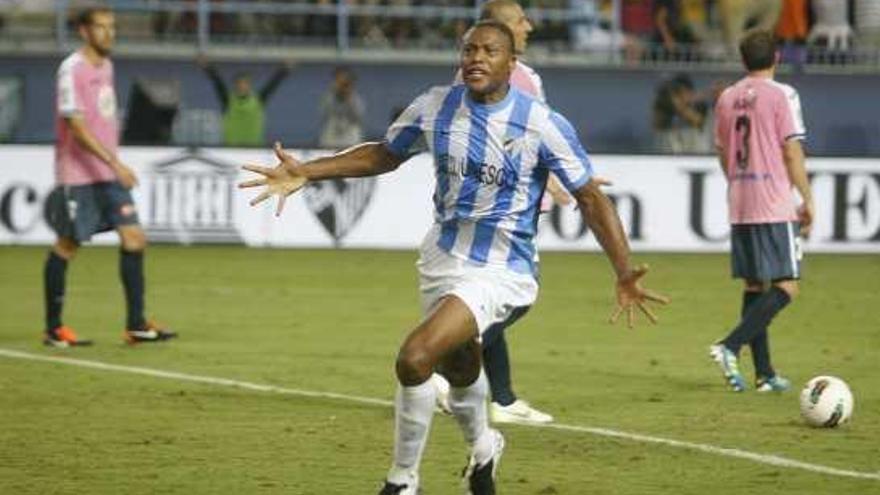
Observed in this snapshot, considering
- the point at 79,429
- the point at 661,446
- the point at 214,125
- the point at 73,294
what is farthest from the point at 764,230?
the point at 214,125

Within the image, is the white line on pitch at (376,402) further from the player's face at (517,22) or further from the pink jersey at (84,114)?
the player's face at (517,22)

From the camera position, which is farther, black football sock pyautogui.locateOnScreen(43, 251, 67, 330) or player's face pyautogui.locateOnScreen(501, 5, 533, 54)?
black football sock pyautogui.locateOnScreen(43, 251, 67, 330)

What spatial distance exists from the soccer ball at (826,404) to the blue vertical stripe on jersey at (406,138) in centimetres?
311

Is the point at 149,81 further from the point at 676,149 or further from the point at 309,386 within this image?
the point at 309,386

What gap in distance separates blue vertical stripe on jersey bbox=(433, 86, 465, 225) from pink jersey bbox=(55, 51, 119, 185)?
6.20 meters

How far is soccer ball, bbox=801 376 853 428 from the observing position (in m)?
11.2

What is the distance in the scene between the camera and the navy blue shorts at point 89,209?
49.2 ft

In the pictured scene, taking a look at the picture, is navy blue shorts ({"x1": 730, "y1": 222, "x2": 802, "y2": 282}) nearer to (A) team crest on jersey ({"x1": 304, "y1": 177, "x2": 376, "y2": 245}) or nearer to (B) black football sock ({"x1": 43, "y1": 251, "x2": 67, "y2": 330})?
(B) black football sock ({"x1": 43, "y1": 251, "x2": 67, "y2": 330})

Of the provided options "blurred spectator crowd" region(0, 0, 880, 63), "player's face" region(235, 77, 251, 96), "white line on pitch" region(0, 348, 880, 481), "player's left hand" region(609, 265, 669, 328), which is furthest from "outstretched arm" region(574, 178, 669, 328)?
"blurred spectator crowd" region(0, 0, 880, 63)

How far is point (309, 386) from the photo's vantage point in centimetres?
1302

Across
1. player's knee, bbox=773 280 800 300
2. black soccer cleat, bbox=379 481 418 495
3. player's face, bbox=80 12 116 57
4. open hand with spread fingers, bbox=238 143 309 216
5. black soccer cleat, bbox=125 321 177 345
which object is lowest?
black soccer cleat, bbox=125 321 177 345

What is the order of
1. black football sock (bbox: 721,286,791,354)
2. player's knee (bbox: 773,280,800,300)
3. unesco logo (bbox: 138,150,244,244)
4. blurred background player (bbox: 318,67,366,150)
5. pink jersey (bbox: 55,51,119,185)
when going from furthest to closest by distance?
blurred background player (bbox: 318,67,366,150) → unesco logo (bbox: 138,150,244,244) → pink jersey (bbox: 55,51,119,185) → player's knee (bbox: 773,280,800,300) → black football sock (bbox: 721,286,791,354)

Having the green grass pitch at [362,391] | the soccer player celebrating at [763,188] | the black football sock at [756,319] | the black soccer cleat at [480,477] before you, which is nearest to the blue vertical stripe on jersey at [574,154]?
the black soccer cleat at [480,477]

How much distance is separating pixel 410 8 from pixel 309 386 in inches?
714
